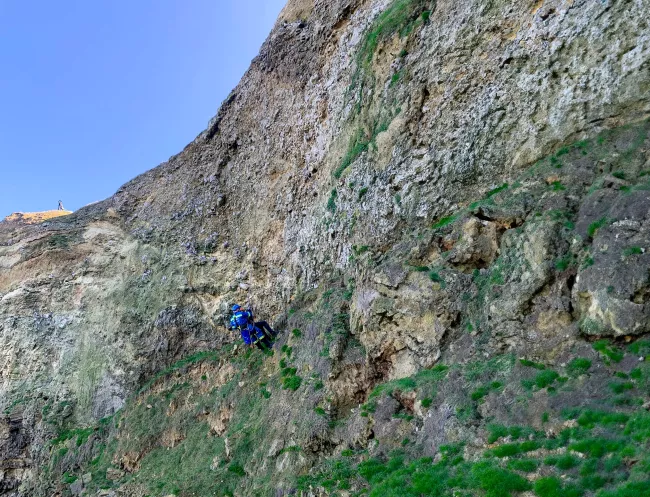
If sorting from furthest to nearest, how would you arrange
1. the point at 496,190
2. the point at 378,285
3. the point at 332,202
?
1. the point at 332,202
2. the point at 378,285
3. the point at 496,190

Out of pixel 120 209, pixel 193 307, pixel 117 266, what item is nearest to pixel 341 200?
pixel 193 307

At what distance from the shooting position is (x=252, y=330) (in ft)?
71.5

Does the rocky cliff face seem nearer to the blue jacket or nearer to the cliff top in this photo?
the blue jacket

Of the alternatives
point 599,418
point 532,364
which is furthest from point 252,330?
point 599,418

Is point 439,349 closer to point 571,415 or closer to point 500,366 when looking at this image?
point 500,366

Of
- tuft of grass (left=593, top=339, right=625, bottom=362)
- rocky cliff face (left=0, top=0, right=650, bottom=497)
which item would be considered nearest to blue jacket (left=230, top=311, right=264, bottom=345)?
rocky cliff face (left=0, top=0, right=650, bottom=497)

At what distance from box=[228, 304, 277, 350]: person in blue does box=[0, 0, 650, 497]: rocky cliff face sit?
2.93 feet

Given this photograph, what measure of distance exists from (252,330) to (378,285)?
7.71m

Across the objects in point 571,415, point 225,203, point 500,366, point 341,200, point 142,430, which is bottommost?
point 571,415

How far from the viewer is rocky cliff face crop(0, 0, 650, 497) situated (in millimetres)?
11016

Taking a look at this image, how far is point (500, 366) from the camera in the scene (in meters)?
12.1

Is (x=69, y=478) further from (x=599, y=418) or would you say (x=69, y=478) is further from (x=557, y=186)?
(x=557, y=186)

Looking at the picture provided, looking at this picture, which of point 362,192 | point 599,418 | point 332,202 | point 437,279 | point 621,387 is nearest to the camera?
point 599,418

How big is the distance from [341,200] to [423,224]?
5498mm
